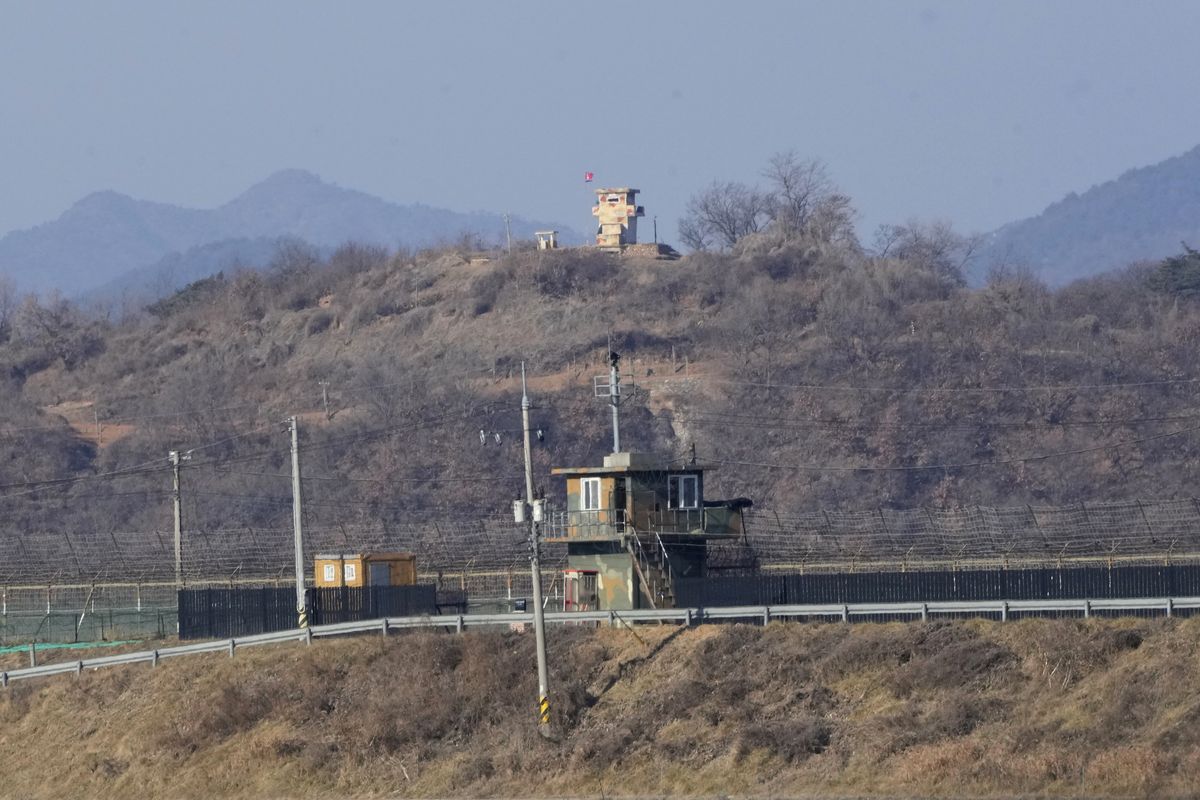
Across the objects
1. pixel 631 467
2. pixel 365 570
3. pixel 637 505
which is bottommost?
pixel 365 570

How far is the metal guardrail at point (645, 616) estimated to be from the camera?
45.3 metres

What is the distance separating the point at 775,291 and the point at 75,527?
176ft

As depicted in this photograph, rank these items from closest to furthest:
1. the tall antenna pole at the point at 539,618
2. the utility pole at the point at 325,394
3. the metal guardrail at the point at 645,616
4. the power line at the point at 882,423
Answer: the tall antenna pole at the point at 539,618, the metal guardrail at the point at 645,616, the power line at the point at 882,423, the utility pole at the point at 325,394

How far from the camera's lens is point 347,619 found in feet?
190

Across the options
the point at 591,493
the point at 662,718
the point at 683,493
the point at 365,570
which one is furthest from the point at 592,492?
the point at 662,718

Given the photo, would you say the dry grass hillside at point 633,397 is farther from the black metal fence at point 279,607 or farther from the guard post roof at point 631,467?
the guard post roof at point 631,467

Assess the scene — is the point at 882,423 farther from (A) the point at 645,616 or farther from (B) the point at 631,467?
(A) the point at 645,616

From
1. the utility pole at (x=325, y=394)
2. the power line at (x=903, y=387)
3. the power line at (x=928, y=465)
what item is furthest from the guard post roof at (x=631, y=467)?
the utility pole at (x=325, y=394)

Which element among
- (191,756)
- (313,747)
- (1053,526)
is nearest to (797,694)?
(313,747)

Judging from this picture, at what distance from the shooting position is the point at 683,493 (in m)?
57.6

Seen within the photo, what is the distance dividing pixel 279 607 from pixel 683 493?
12715mm

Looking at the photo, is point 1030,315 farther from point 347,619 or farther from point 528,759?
point 528,759

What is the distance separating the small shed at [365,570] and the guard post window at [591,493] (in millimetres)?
8891

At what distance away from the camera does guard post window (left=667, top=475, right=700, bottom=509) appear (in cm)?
5731
